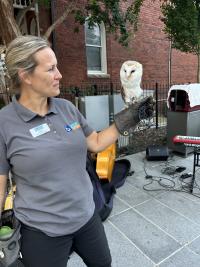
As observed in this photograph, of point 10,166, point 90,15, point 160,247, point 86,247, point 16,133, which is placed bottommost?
point 160,247

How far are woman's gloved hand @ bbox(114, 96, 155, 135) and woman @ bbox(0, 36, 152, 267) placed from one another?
1.00 ft

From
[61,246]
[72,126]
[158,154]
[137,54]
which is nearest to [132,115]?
[72,126]

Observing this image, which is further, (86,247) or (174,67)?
(174,67)

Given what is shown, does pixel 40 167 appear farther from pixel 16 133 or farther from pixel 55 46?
pixel 55 46

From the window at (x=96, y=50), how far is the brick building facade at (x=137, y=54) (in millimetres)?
191

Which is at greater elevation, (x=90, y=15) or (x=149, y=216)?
(x=90, y=15)

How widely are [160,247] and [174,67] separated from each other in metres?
9.41

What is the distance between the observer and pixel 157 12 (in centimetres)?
942

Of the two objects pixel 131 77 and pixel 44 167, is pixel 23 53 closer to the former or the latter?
pixel 44 167

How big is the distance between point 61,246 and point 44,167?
0.43 m

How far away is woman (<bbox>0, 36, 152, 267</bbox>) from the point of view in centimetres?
118

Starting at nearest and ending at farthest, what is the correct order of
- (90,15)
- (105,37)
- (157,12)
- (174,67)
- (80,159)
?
(80,159) → (90,15) → (105,37) → (157,12) → (174,67)

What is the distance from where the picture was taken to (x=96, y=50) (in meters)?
8.27

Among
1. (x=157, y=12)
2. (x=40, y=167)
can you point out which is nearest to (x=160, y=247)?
(x=40, y=167)
